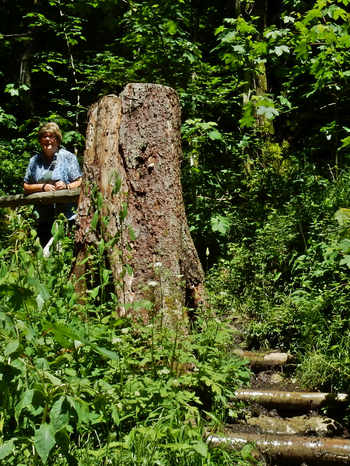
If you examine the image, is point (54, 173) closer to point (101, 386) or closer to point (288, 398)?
point (288, 398)

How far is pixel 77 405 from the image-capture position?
55.2 inches

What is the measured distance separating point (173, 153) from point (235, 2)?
5.20m

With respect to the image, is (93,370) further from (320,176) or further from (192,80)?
(192,80)

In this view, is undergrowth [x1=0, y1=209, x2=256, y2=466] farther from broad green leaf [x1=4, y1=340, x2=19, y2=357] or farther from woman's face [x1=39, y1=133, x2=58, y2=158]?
woman's face [x1=39, y1=133, x2=58, y2=158]

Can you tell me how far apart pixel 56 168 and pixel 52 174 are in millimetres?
172

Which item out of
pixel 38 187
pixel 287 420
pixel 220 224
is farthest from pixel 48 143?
pixel 287 420

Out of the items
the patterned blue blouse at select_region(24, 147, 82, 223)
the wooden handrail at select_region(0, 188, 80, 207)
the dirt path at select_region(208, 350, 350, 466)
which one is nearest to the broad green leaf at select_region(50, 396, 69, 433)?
the dirt path at select_region(208, 350, 350, 466)

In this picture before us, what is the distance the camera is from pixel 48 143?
5.27 meters

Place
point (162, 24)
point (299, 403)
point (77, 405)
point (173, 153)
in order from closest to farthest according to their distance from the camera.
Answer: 1. point (77, 405)
2. point (299, 403)
3. point (173, 153)
4. point (162, 24)

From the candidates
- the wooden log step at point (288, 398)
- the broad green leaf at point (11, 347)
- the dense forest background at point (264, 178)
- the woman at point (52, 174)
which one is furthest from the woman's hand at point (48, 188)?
the broad green leaf at point (11, 347)

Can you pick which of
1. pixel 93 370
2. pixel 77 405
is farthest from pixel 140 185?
pixel 77 405

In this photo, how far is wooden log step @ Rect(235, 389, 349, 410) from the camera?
3262mm

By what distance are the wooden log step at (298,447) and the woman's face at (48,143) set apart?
3737 millimetres

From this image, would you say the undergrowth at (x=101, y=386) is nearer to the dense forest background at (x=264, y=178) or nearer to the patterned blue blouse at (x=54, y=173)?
the dense forest background at (x=264, y=178)
